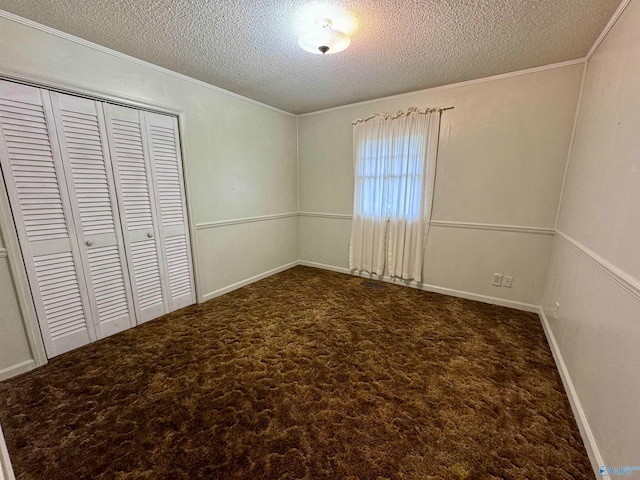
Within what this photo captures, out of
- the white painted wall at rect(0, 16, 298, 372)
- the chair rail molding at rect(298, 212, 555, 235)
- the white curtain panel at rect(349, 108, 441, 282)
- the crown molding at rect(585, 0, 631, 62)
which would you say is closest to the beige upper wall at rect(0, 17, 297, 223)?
the white painted wall at rect(0, 16, 298, 372)

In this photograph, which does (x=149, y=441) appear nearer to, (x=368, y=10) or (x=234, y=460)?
(x=234, y=460)

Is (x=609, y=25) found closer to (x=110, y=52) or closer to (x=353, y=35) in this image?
(x=353, y=35)

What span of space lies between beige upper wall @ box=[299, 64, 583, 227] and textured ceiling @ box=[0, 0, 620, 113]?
19 centimetres

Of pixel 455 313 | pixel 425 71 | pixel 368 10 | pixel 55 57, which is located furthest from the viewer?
pixel 455 313

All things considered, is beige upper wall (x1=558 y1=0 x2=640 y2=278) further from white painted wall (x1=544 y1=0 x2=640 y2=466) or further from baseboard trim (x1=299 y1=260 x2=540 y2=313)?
baseboard trim (x1=299 y1=260 x2=540 y2=313)

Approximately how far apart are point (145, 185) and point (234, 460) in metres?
2.31

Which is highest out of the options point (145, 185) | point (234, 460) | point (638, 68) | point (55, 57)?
point (55, 57)

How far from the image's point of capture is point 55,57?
183 centimetres

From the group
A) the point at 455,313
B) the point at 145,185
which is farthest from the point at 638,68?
the point at 145,185

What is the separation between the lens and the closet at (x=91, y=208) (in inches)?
70.6

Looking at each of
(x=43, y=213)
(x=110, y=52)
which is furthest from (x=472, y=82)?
(x=43, y=213)

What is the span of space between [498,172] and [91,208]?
3.78 m

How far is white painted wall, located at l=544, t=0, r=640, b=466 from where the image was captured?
109 centimetres

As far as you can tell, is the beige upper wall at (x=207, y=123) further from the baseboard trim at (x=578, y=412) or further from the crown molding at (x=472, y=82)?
the baseboard trim at (x=578, y=412)
